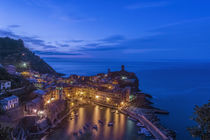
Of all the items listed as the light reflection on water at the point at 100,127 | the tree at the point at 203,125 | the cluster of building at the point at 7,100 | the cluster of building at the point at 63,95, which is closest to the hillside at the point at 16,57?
the cluster of building at the point at 63,95

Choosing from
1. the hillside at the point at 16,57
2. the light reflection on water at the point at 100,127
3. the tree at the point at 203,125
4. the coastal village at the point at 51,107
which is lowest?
the light reflection on water at the point at 100,127

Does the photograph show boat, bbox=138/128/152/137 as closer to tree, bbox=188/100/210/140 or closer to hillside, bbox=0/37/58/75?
tree, bbox=188/100/210/140

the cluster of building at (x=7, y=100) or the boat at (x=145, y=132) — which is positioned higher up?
the cluster of building at (x=7, y=100)

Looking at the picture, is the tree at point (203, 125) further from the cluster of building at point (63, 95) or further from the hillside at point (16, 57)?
the hillside at point (16, 57)

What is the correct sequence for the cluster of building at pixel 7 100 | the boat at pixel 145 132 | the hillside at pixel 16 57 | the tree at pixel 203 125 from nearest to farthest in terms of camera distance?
1. the tree at pixel 203 125
2. the cluster of building at pixel 7 100
3. the boat at pixel 145 132
4. the hillside at pixel 16 57

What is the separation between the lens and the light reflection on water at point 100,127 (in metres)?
17.3

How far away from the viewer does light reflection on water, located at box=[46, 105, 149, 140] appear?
17.3m

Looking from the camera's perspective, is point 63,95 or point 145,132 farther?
point 63,95

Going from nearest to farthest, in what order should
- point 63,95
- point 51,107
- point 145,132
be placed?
1. point 145,132
2. point 51,107
3. point 63,95

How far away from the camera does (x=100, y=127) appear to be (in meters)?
19.8

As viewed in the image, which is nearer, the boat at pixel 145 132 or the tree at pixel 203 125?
the tree at pixel 203 125

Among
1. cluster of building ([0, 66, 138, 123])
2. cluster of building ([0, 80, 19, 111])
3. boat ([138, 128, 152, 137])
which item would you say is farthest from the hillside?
boat ([138, 128, 152, 137])

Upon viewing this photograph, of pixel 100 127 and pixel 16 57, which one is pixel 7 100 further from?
pixel 16 57

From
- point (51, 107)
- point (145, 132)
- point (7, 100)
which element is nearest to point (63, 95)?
point (51, 107)
